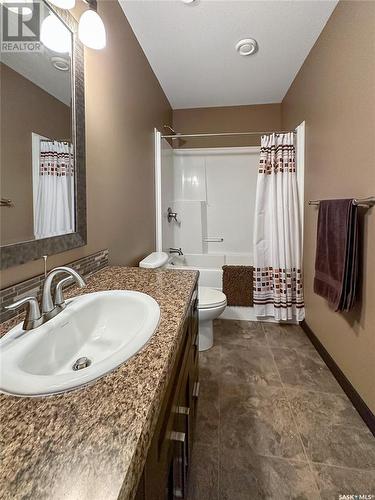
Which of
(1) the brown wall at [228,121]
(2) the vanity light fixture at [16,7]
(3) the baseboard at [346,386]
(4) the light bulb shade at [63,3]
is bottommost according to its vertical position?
(3) the baseboard at [346,386]

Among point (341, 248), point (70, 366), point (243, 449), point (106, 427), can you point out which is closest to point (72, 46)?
point (70, 366)

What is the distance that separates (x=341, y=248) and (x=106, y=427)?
1.58 meters

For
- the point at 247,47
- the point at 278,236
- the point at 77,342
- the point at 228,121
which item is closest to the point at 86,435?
the point at 77,342

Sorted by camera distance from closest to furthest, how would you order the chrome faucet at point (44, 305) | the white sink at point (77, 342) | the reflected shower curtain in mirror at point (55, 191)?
1. the white sink at point (77, 342)
2. the chrome faucet at point (44, 305)
3. the reflected shower curtain in mirror at point (55, 191)

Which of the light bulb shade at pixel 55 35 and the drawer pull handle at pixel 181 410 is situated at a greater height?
the light bulb shade at pixel 55 35

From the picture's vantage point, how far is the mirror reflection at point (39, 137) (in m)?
0.81

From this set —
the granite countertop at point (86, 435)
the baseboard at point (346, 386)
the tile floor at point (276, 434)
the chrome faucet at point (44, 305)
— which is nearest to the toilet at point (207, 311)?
the tile floor at point (276, 434)

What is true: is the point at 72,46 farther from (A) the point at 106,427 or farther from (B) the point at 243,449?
(B) the point at 243,449

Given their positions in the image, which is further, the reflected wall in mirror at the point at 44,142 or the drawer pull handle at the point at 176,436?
the reflected wall in mirror at the point at 44,142

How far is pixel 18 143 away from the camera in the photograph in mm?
844

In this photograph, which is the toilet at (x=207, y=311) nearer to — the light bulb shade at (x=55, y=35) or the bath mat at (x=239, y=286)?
the bath mat at (x=239, y=286)

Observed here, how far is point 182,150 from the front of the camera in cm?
334

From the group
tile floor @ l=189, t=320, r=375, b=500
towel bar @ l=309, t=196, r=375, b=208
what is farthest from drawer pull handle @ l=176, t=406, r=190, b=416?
towel bar @ l=309, t=196, r=375, b=208

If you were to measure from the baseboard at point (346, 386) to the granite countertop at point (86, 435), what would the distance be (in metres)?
1.40
